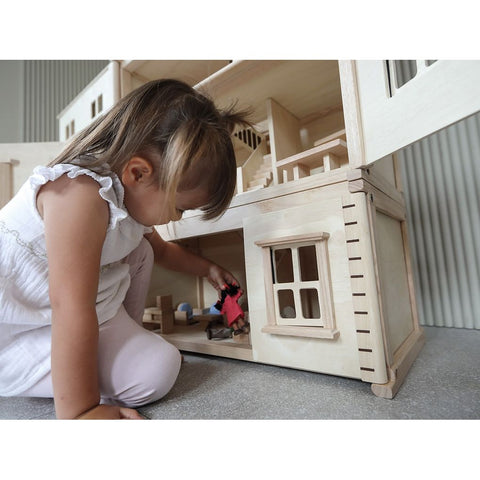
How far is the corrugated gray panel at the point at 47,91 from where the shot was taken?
1.33 m

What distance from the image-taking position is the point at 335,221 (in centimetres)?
43

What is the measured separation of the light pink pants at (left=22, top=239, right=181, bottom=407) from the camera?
392mm

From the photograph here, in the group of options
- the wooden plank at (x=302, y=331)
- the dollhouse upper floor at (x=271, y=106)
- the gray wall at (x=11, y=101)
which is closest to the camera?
the wooden plank at (x=302, y=331)

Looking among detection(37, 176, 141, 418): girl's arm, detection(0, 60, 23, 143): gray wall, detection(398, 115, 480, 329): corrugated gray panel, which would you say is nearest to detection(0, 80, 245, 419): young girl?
detection(37, 176, 141, 418): girl's arm

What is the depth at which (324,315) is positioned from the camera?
0.43m

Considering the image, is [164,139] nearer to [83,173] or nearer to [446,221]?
[83,173]

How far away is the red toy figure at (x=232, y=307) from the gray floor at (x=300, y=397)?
8 centimetres

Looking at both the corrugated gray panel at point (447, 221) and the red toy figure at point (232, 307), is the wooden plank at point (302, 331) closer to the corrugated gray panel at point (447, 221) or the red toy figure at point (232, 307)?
the red toy figure at point (232, 307)

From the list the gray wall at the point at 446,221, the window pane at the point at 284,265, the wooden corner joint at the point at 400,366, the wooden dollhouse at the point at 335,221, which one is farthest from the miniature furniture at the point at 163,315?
the gray wall at the point at 446,221

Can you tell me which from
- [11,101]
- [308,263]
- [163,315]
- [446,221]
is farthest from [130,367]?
[11,101]
